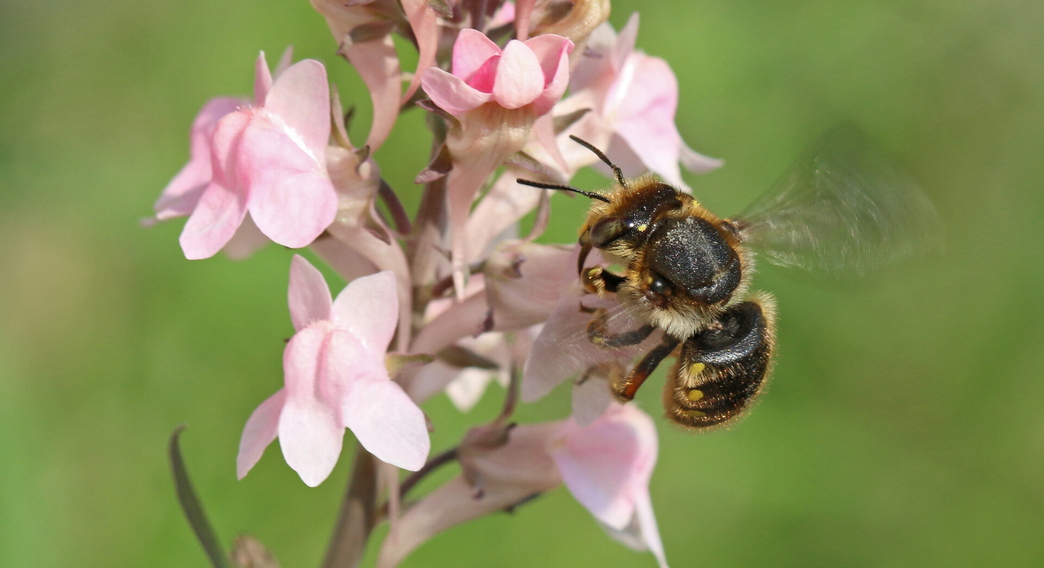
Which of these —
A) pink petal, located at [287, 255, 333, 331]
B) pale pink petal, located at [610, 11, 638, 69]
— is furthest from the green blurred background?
pink petal, located at [287, 255, 333, 331]

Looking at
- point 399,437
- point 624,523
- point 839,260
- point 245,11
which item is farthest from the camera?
point 245,11

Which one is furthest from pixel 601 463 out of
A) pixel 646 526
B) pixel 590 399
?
pixel 590 399

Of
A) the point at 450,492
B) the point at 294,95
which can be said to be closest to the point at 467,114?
the point at 294,95

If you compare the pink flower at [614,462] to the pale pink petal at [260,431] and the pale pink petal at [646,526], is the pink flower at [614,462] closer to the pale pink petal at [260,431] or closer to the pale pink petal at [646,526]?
the pale pink petal at [646,526]

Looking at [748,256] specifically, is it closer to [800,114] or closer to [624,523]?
[624,523]

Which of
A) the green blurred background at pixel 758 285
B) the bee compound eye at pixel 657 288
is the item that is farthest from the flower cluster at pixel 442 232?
the green blurred background at pixel 758 285

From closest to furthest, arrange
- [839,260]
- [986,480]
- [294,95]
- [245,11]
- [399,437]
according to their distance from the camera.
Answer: [399,437] → [294,95] → [839,260] → [986,480] → [245,11]

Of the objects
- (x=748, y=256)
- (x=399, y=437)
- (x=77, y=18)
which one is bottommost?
(x=77, y=18)

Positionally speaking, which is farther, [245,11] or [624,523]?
[245,11]
